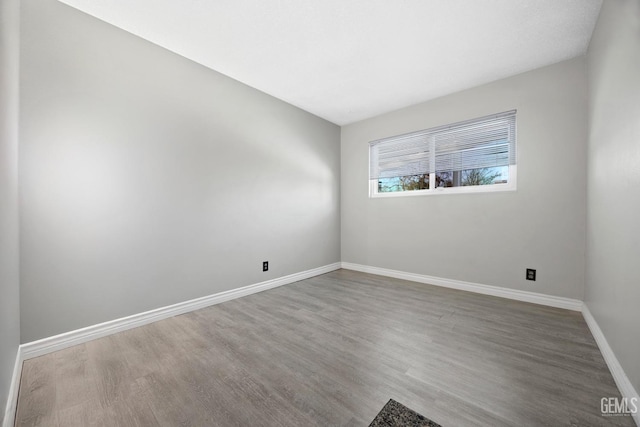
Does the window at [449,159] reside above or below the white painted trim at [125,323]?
above

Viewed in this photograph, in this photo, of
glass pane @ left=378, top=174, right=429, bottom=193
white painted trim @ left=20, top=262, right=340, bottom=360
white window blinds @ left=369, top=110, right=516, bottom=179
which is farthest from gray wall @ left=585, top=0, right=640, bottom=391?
white painted trim @ left=20, top=262, right=340, bottom=360

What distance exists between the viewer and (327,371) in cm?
151

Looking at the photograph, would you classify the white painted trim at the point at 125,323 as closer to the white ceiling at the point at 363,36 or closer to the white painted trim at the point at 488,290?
the white painted trim at the point at 488,290

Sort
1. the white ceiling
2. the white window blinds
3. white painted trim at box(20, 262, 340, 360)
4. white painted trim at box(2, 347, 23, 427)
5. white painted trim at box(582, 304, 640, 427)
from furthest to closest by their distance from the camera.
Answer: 1. the white window blinds
2. the white ceiling
3. white painted trim at box(20, 262, 340, 360)
4. white painted trim at box(582, 304, 640, 427)
5. white painted trim at box(2, 347, 23, 427)

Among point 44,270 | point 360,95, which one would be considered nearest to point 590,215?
point 360,95

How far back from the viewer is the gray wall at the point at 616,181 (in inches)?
49.4

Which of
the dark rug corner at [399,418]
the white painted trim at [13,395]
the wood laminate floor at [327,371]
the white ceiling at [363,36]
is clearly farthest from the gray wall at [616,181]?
the white painted trim at [13,395]

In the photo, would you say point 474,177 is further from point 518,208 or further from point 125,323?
point 125,323

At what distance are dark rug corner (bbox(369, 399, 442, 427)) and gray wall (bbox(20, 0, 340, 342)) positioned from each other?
2088 mm

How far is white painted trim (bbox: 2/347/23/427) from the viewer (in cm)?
107

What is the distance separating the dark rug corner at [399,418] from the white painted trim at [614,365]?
958 millimetres

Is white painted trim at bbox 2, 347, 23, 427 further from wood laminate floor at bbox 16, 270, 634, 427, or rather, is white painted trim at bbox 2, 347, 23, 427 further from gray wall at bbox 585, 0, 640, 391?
gray wall at bbox 585, 0, 640, 391

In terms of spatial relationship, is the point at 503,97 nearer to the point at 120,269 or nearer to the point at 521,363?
the point at 521,363

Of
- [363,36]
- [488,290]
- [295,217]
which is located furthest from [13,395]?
[488,290]
